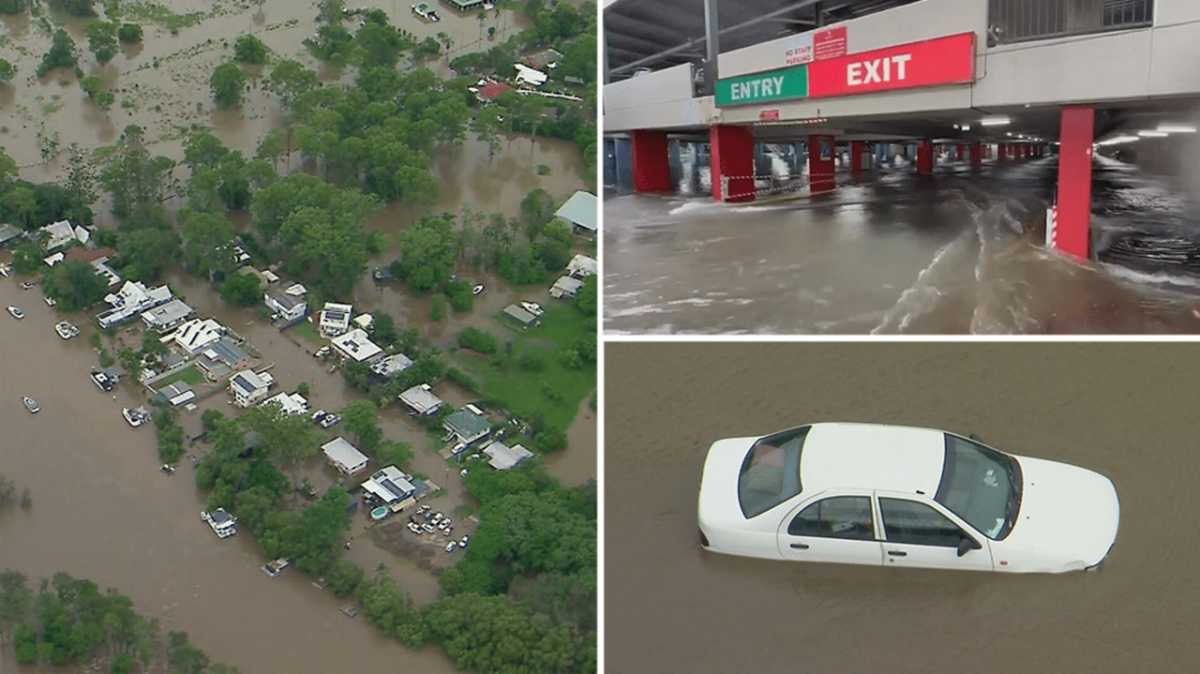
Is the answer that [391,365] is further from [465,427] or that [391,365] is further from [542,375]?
[542,375]

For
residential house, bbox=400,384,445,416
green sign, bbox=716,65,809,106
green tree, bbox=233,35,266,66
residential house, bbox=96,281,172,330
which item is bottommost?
residential house, bbox=400,384,445,416

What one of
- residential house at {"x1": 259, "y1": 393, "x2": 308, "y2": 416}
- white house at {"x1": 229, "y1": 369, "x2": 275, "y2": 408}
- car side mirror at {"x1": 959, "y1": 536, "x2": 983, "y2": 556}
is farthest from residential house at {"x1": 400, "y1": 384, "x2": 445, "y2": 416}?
car side mirror at {"x1": 959, "y1": 536, "x2": 983, "y2": 556}

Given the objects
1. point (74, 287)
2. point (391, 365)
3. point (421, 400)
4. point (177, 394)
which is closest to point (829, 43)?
point (421, 400)

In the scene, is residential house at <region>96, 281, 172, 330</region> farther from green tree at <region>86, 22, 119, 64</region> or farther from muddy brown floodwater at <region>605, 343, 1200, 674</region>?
muddy brown floodwater at <region>605, 343, 1200, 674</region>

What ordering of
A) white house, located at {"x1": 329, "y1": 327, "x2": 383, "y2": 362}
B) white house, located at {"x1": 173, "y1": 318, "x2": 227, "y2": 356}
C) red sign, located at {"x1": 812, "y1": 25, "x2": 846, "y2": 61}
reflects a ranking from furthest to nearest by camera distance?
white house, located at {"x1": 173, "y1": 318, "x2": 227, "y2": 356} → white house, located at {"x1": 329, "y1": 327, "x2": 383, "y2": 362} → red sign, located at {"x1": 812, "y1": 25, "x2": 846, "y2": 61}

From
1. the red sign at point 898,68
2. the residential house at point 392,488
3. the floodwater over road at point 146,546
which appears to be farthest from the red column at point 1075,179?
the residential house at point 392,488

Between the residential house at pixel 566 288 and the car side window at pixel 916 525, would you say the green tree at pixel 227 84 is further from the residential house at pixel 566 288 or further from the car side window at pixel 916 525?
the car side window at pixel 916 525

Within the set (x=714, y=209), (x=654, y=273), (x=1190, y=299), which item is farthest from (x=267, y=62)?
(x=1190, y=299)
